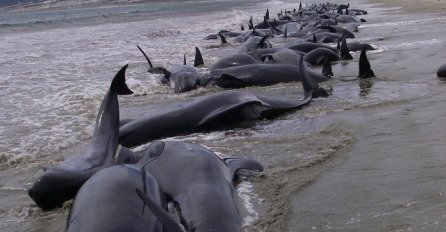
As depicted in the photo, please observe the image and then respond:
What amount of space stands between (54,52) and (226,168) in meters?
→ 19.3

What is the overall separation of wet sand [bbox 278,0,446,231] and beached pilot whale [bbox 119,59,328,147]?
1.07 metres

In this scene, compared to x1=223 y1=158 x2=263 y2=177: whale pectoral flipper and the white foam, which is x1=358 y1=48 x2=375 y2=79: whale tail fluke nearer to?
x1=223 y1=158 x2=263 y2=177: whale pectoral flipper

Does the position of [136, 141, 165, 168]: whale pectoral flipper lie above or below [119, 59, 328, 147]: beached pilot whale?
above

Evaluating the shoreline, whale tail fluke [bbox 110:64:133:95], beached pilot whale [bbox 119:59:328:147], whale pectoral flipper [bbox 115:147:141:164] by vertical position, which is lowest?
the shoreline

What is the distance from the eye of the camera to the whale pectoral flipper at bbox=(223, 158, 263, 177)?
187 inches

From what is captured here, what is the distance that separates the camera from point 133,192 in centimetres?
343

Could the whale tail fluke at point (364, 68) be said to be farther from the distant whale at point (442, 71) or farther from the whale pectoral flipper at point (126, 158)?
the whale pectoral flipper at point (126, 158)

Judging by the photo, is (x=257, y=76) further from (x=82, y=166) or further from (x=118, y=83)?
(x=82, y=166)

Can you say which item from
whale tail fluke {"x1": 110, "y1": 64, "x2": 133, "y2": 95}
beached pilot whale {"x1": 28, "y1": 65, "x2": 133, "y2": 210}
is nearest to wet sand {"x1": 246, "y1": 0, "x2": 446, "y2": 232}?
beached pilot whale {"x1": 28, "y1": 65, "x2": 133, "y2": 210}

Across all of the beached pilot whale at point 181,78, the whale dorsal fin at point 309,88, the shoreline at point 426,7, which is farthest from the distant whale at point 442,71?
the shoreline at point 426,7

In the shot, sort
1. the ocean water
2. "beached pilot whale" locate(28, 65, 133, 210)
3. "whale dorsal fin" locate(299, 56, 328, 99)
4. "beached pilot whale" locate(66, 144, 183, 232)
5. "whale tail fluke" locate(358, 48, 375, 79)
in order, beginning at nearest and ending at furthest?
"beached pilot whale" locate(66, 144, 183, 232) < "beached pilot whale" locate(28, 65, 133, 210) < the ocean water < "whale dorsal fin" locate(299, 56, 328, 99) < "whale tail fluke" locate(358, 48, 375, 79)

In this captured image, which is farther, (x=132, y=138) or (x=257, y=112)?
(x=257, y=112)

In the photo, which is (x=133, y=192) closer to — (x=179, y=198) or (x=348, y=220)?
(x=179, y=198)

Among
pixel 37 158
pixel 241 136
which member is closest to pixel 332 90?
pixel 241 136
